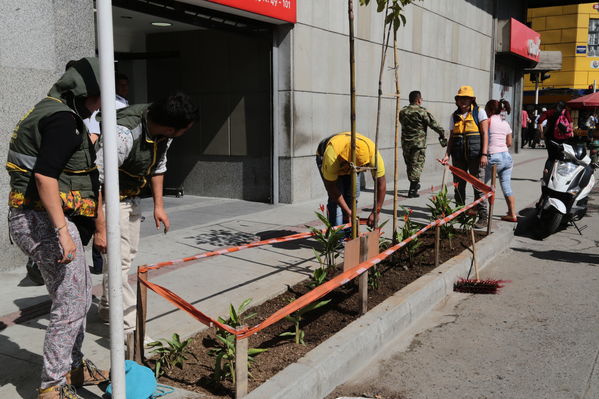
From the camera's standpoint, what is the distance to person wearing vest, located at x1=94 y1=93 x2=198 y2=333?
140 inches

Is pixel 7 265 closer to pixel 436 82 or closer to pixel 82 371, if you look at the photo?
pixel 82 371

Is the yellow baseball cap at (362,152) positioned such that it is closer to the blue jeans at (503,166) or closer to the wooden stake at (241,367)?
the wooden stake at (241,367)

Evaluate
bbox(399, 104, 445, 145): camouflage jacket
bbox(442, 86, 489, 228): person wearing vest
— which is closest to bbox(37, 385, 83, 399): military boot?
bbox(442, 86, 489, 228): person wearing vest

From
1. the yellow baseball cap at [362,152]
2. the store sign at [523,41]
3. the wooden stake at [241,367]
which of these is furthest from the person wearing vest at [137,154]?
the store sign at [523,41]

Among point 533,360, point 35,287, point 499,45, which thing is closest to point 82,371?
point 35,287

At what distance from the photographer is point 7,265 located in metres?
5.82

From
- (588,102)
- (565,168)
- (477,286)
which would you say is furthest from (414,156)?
(588,102)

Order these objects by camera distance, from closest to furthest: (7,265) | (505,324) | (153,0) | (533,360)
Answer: (533,360)
(505,324)
(7,265)
(153,0)

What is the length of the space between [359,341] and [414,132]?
7354mm

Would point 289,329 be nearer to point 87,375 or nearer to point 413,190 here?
point 87,375

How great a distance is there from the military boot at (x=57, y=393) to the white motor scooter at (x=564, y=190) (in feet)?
22.2

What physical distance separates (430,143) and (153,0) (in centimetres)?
996

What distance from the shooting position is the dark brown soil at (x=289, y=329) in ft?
11.3

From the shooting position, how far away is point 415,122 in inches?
423
